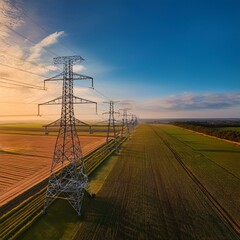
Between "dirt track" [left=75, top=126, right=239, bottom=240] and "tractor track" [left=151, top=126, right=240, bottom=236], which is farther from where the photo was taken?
"tractor track" [left=151, top=126, right=240, bottom=236]

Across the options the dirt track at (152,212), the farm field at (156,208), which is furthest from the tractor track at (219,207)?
the dirt track at (152,212)

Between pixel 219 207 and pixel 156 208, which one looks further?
pixel 219 207

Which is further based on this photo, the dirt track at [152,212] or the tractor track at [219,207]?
the tractor track at [219,207]

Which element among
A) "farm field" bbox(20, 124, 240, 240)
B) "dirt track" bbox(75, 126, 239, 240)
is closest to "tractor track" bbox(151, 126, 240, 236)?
"farm field" bbox(20, 124, 240, 240)

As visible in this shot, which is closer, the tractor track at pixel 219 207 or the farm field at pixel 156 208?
the farm field at pixel 156 208

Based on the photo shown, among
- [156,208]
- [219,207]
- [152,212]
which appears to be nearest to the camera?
[152,212]

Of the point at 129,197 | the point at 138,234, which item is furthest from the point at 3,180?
the point at 138,234

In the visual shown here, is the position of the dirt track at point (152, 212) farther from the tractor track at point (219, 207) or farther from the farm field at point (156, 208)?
the tractor track at point (219, 207)

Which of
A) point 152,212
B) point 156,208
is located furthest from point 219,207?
point 152,212

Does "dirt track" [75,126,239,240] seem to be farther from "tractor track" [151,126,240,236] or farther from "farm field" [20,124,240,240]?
"tractor track" [151,126,240,236]

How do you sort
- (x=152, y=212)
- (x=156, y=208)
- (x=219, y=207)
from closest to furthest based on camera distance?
(x=152, y=212), (x=156, y=208), (x=219, y=207)

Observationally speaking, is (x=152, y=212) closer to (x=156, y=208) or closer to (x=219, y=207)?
(x=156, y=208)
